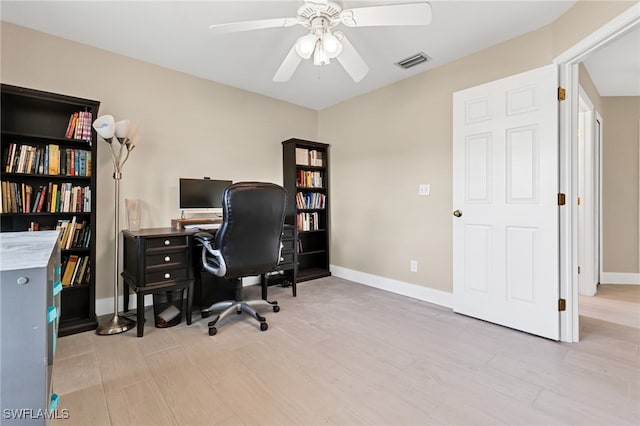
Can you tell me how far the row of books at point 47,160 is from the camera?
215 centimetres

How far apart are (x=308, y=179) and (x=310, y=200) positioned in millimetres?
293

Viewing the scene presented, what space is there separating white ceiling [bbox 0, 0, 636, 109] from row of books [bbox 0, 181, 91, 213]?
1.28 m

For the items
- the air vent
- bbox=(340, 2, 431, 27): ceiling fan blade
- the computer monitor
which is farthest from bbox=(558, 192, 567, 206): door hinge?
the computer monitor

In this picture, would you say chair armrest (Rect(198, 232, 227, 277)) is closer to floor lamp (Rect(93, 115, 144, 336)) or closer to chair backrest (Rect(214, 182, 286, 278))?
chair backrest (Rect(214, 182, 286, 278))

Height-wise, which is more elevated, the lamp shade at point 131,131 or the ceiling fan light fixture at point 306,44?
the ceiling fan light fixture at point 306,44

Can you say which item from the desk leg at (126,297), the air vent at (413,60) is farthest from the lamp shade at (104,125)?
the air vent at (413,60)

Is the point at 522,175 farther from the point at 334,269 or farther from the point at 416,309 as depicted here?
the point at 334,269

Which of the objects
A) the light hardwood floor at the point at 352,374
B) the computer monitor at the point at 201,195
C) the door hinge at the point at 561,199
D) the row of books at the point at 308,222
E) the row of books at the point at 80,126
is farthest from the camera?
the row of books at the point at 308,222

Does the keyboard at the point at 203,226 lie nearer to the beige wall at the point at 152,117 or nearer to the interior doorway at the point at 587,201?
the beige wall at the point at 152,117

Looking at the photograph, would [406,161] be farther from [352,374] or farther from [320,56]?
[352,374]

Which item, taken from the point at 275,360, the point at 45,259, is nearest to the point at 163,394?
the point at 275,360

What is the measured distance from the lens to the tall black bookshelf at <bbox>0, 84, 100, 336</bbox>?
2178mm

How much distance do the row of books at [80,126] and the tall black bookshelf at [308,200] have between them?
6.86 feet

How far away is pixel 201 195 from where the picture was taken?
9.85 feet
